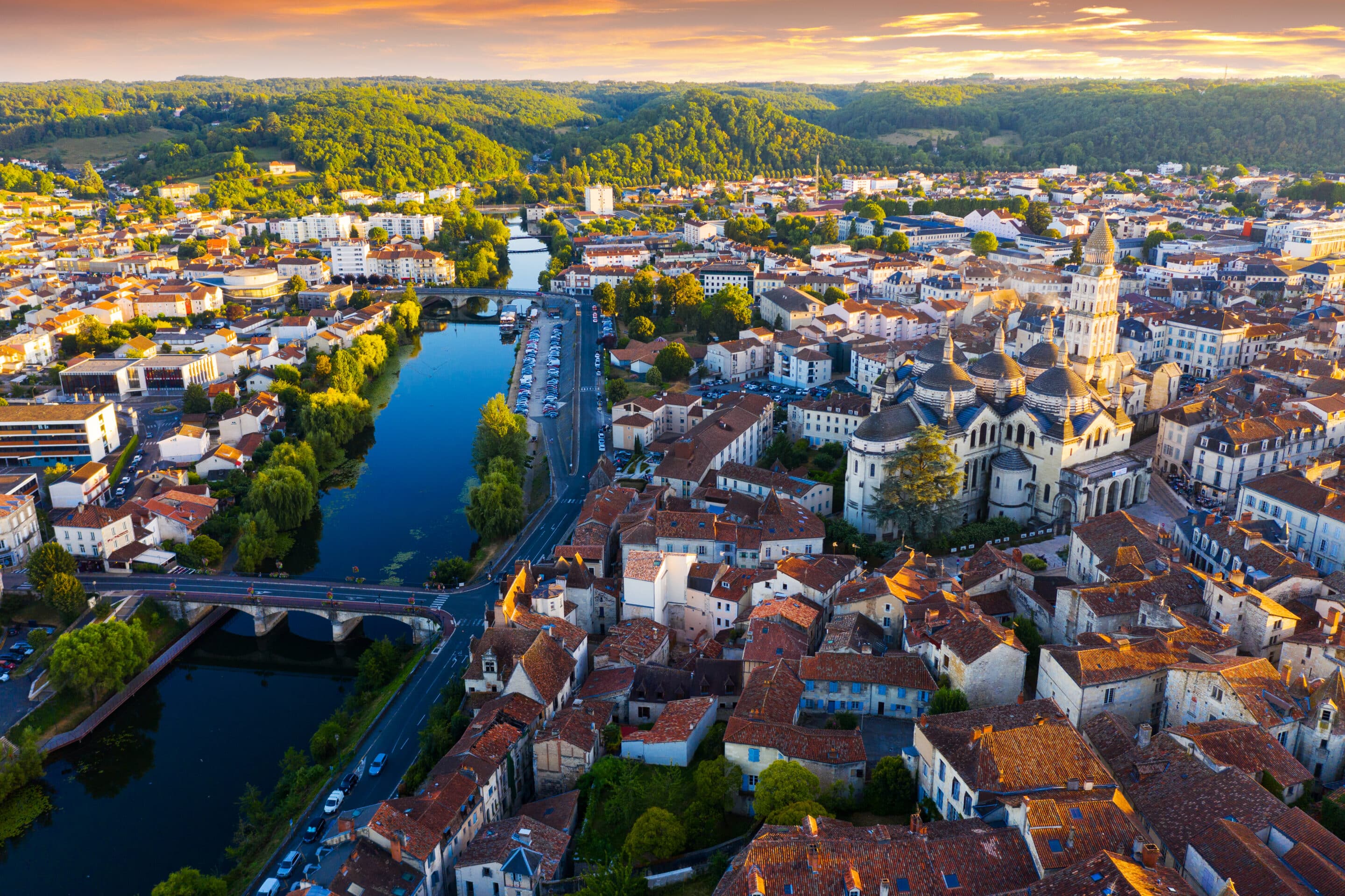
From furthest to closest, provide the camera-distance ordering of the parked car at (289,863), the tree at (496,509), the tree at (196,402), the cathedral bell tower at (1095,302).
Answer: the tree at (196,402), the cathedral bell tower at (1095,302), the tree at (496,509), the parked car at (289,863)

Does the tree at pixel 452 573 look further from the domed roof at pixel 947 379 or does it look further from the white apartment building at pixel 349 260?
the white apartment building at pixel 349 260

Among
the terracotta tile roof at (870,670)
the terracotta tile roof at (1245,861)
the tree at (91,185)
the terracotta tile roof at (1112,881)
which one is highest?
the tree at (91,185)

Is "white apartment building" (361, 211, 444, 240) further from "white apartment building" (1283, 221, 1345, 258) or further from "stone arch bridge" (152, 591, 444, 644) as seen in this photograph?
"stone arch bridge" (152, 591, 444, 644)

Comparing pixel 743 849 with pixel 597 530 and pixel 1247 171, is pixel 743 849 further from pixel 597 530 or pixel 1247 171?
pixel 1247 171

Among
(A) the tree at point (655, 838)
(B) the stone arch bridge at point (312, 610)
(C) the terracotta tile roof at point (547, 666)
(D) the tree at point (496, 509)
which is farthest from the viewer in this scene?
(D) the tree at point (496, 509)

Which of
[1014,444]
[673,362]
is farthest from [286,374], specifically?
[1014,444]

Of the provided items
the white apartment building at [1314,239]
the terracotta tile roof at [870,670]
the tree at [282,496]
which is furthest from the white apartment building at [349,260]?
the terracotta tile roof at [870,670]

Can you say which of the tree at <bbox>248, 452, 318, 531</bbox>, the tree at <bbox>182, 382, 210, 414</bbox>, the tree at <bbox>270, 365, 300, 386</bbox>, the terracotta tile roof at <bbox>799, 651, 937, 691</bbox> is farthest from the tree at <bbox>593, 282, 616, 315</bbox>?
the terracotta tile roof at <bbox>799, 651, 937, 691</bbox>
